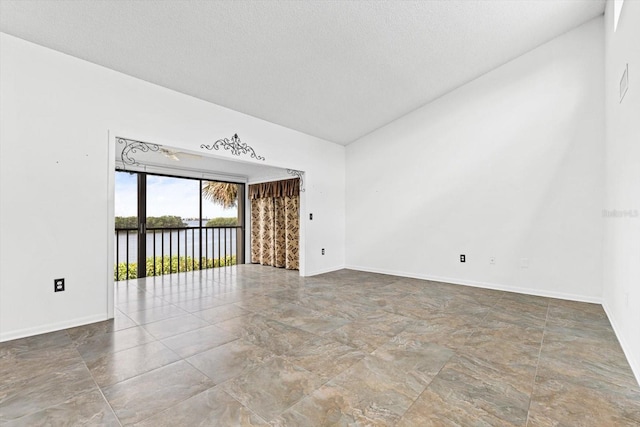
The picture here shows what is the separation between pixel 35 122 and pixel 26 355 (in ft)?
6.67

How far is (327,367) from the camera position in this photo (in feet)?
6.97

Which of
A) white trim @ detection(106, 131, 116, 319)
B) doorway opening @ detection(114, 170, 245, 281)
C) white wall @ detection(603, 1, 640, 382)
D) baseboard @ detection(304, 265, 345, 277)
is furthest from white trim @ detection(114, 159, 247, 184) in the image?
white wall @ detection(603, 1, 640, 382)

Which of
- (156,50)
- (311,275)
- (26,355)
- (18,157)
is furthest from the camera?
(311,275)

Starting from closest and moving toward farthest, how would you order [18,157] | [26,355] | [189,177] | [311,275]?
[26,355], [18,157], [311,275], [189,177]

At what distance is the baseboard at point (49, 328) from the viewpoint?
2612 millimetres

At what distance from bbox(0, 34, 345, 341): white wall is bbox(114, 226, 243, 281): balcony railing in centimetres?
206

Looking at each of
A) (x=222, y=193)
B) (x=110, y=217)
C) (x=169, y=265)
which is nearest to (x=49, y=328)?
(x=110, y=217)

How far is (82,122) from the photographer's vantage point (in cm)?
300

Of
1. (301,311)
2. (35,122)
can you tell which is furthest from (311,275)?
(35,122)

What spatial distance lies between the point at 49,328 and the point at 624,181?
5.24 metres

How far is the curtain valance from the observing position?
6328mm

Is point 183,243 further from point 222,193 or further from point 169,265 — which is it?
point 222,193

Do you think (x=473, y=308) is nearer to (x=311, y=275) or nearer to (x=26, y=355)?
(x=311, y=275)

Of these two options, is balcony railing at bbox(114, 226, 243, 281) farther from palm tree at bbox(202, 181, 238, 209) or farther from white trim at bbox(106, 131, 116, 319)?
white trim at bbox(106, 131, 116, 319)
